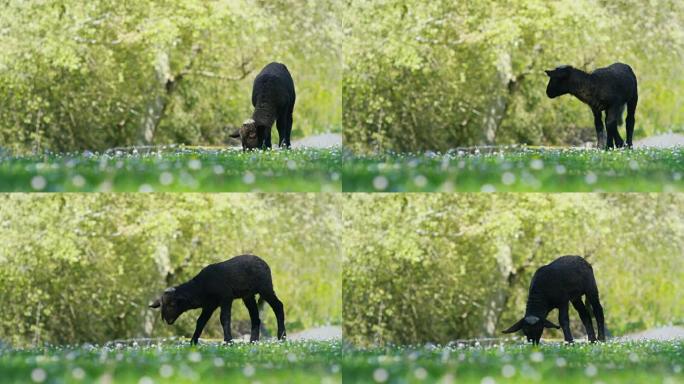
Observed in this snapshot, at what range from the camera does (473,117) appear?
2075 cm

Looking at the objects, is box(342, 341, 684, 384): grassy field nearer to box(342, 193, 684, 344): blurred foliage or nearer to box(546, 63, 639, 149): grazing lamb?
box(342, 193, 684, 344): blurred foliage

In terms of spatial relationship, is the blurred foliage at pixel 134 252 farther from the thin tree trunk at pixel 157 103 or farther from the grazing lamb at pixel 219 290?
the thin tree trunk at pixel 157 103

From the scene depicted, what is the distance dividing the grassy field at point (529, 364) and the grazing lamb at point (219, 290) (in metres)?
1.56

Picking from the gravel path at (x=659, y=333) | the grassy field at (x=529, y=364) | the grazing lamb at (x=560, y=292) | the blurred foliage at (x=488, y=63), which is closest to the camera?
the grassy field at (x=529, y=364)

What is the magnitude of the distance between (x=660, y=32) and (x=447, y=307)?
587 cm

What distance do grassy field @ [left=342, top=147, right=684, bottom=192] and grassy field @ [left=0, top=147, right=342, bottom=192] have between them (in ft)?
1.73

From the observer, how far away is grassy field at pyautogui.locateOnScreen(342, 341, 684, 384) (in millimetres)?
13406

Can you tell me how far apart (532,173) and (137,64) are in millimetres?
8403

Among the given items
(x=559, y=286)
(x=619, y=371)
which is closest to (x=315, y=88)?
(x=559, y=286)

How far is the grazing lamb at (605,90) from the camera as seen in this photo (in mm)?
16438

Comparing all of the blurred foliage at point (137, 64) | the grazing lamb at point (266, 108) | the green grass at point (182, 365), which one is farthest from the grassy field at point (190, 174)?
the blurred foliage at point (137, 64)

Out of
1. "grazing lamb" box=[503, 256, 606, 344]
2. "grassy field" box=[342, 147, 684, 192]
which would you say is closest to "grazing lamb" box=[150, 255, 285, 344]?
"grassy field" box=[342, 147, 684, 192]

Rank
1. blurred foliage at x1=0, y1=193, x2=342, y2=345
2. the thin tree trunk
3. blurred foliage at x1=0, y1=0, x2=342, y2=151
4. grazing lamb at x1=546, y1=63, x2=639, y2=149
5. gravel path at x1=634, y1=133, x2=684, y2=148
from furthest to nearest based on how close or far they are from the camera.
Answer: the thin tree trunk
blurred foliage at x1=0, y1=0, x2=342, y2=151
gravel path at x1=634, y1=133, x2=684, y2=148
blurred foliage at x1=0, y1=193, x2=342, y2=345
grazing lamb at x1=546, y1=63, x2=639, y2=149

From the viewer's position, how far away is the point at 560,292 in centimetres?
1523
